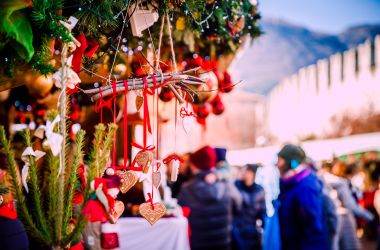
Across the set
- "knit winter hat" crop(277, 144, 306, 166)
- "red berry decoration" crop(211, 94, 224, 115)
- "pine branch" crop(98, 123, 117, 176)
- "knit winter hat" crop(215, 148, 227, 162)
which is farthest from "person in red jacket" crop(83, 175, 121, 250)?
"knit winter hat" crop(215, 148, 227, 162)

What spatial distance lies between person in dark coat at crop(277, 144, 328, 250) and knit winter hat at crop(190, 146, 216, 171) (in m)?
1.61

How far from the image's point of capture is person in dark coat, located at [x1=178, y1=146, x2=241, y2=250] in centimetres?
693

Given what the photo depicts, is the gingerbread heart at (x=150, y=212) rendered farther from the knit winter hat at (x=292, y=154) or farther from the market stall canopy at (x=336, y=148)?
the market stall canopy at (x=336, y=148)

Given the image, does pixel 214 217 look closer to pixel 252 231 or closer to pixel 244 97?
pixel 252 231

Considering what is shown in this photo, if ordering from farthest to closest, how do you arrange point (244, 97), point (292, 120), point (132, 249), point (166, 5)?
1. point (244, 97)
2. point (292, 120)
3. point (132, 249)
4. point (166, 5)

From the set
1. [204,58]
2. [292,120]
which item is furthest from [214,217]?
[292,120]

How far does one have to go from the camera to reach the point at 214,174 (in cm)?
707

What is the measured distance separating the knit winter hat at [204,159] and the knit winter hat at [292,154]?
159cm

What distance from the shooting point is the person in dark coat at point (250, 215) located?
8.08 meters

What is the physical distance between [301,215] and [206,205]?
7.00 feet

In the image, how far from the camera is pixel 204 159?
7012mm

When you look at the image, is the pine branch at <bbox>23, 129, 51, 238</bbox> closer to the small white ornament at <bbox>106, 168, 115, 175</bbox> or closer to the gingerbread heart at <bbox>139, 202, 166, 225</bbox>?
the small white ornament at <bbox>106, 168, 115, 175</bbox>

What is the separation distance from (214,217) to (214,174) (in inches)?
22.6

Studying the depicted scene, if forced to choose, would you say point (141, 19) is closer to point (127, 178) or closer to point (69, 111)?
point (69, 111)
